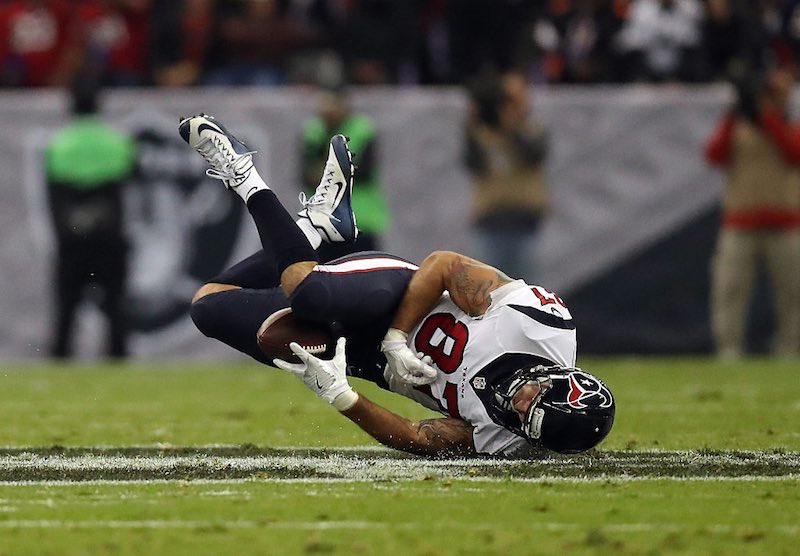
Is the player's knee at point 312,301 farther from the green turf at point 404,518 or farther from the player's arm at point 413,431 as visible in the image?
the green turf at point 404,518

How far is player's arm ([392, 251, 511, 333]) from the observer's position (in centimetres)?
652

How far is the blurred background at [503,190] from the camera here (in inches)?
502

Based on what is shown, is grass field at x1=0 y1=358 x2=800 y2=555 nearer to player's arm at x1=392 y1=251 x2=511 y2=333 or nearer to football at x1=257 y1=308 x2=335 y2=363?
football at x1=257 y1=308 x2=335 y2=363

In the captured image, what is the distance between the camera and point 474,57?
46.1 feet

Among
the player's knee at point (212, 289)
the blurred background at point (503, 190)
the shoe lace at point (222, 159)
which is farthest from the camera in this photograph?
the blurred background at point (503, 190)

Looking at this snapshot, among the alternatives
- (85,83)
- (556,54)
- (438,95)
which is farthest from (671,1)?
(85,83)

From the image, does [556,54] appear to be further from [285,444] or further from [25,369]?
[285,444]

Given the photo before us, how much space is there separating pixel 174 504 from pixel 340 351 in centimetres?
128

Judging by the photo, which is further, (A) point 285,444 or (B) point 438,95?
(B) point 438,95

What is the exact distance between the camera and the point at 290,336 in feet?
21.2

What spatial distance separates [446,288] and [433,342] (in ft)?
0.72

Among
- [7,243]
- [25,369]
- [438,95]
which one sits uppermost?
[438,95]

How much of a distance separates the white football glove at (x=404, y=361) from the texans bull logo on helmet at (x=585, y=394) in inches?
22.8

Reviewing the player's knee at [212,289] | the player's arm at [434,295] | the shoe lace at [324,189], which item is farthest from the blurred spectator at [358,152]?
the player's arm at [434,295]
